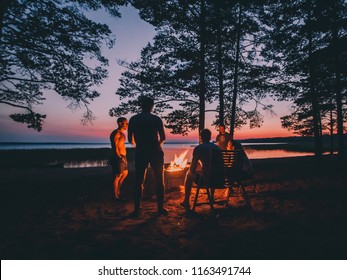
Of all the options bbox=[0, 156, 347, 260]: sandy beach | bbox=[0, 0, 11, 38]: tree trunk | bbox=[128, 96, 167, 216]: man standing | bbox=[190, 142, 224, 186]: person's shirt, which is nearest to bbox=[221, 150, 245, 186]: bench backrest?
bbox=[190, 142, 224, 186]: person's shirt

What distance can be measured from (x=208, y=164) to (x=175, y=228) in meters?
1.45

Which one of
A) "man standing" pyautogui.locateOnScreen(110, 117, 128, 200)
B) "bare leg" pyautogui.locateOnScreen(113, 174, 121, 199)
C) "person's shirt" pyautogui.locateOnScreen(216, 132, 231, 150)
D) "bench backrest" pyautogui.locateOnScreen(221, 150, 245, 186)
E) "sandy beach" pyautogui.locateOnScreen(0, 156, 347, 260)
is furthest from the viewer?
"person's shirt" pyautogui.locateOnScreen(216, 132, 231, 150)

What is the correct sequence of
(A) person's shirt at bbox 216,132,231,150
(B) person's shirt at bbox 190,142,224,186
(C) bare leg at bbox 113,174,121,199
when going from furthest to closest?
(A) person's shirt at bbox 216,132,231,150
(C) bare leg at bbox 113,174,121,199
(B) person's shirt at bbox 190,142,224,186

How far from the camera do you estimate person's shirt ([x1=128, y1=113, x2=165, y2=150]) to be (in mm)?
4828

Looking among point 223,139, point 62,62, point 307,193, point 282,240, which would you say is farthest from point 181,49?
point 282,240

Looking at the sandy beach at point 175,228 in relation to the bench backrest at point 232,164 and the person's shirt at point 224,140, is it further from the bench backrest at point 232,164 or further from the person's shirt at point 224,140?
the person's shirt at point 224,140

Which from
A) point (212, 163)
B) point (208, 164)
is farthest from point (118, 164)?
point (212, 163)

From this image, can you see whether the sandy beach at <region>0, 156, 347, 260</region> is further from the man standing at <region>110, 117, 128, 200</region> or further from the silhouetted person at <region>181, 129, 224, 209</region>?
the man standing at <region>110, 117, 128, 200</region>

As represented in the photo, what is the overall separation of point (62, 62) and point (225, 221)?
338 inches

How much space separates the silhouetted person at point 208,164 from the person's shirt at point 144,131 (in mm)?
824

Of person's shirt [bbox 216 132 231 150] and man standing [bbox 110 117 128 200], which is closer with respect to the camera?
man standing [bbox 110 117 128 200]

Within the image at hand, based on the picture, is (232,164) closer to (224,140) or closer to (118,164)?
(118,164)

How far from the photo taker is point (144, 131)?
4.84m

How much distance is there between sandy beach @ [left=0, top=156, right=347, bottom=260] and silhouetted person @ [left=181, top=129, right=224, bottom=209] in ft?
2.08
